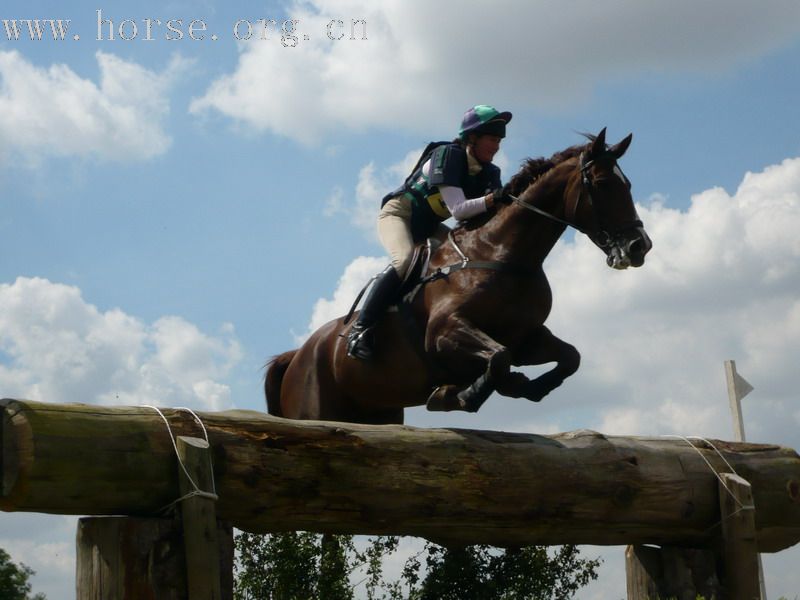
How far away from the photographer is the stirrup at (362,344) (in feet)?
23.5

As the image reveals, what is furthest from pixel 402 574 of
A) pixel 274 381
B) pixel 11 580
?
pixel 11 580

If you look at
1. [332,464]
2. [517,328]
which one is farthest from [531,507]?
[517,328]

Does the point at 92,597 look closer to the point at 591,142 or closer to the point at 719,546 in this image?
the point at 719,546

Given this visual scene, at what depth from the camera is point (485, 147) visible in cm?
730

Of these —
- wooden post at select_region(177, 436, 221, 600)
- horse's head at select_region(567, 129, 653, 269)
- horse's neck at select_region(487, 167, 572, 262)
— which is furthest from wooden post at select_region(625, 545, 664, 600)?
wooden post at select_region(177, 436, 221, 600)

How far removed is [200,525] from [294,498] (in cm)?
50

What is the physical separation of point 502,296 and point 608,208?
84 centimetres

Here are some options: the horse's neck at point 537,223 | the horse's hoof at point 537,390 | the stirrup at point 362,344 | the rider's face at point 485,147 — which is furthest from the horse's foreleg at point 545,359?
the rider's face at point 485,147

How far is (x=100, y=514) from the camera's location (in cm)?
440

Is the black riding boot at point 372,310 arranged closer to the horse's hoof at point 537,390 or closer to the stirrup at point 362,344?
the stirrup at point 362,344

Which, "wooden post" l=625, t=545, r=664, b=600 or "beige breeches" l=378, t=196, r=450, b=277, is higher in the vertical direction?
"beige breeches" l=378, t=196, r=450, b=277

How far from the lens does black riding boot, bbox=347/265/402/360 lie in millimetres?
7184

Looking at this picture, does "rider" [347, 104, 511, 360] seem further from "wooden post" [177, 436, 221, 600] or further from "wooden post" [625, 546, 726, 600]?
"wooden post" [177, 436, 221, 600]

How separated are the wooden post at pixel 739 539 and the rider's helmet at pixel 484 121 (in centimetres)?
270
